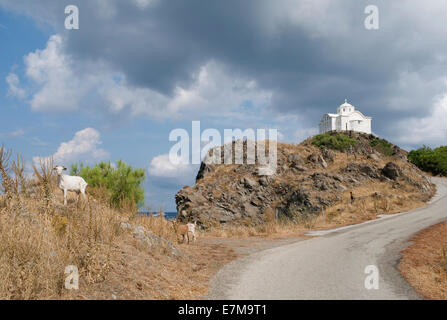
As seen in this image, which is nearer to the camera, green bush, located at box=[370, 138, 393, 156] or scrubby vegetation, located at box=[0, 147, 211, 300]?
scrubby vegetation, located at box=[0, 147, 211, 300]

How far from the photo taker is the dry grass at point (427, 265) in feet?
26.7

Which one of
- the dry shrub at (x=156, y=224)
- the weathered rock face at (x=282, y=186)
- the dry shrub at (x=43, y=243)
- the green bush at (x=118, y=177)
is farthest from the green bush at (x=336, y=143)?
the dry shrub at (x=43, y=243)

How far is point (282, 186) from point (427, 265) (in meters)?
26.2

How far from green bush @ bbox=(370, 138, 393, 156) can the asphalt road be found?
4505 cm

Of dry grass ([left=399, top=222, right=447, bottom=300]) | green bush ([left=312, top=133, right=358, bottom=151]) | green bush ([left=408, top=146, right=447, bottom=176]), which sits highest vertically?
green bush ([left=312, top=133, right=358, bottom=151])

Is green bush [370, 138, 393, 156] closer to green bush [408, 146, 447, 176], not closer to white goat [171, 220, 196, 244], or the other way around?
green bush [408, 146, 447, 176]

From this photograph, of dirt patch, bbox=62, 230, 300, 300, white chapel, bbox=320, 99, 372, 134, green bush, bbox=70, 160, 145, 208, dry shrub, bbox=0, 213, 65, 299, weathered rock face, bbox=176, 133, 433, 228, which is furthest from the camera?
A: white chapel, bbox=320, 99, 372, 134

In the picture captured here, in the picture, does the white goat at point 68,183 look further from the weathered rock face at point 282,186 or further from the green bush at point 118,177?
the weathered rock face at point 282,186

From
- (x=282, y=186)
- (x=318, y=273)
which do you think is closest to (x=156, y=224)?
(x=318, y=273)

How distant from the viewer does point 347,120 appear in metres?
82.7

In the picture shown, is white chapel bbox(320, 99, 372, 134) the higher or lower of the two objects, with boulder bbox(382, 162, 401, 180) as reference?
higher

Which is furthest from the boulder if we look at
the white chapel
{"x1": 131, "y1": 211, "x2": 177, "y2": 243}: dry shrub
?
the white chapel

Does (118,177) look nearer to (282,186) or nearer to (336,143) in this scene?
(282,186)

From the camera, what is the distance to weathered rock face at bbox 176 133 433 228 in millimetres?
33000
